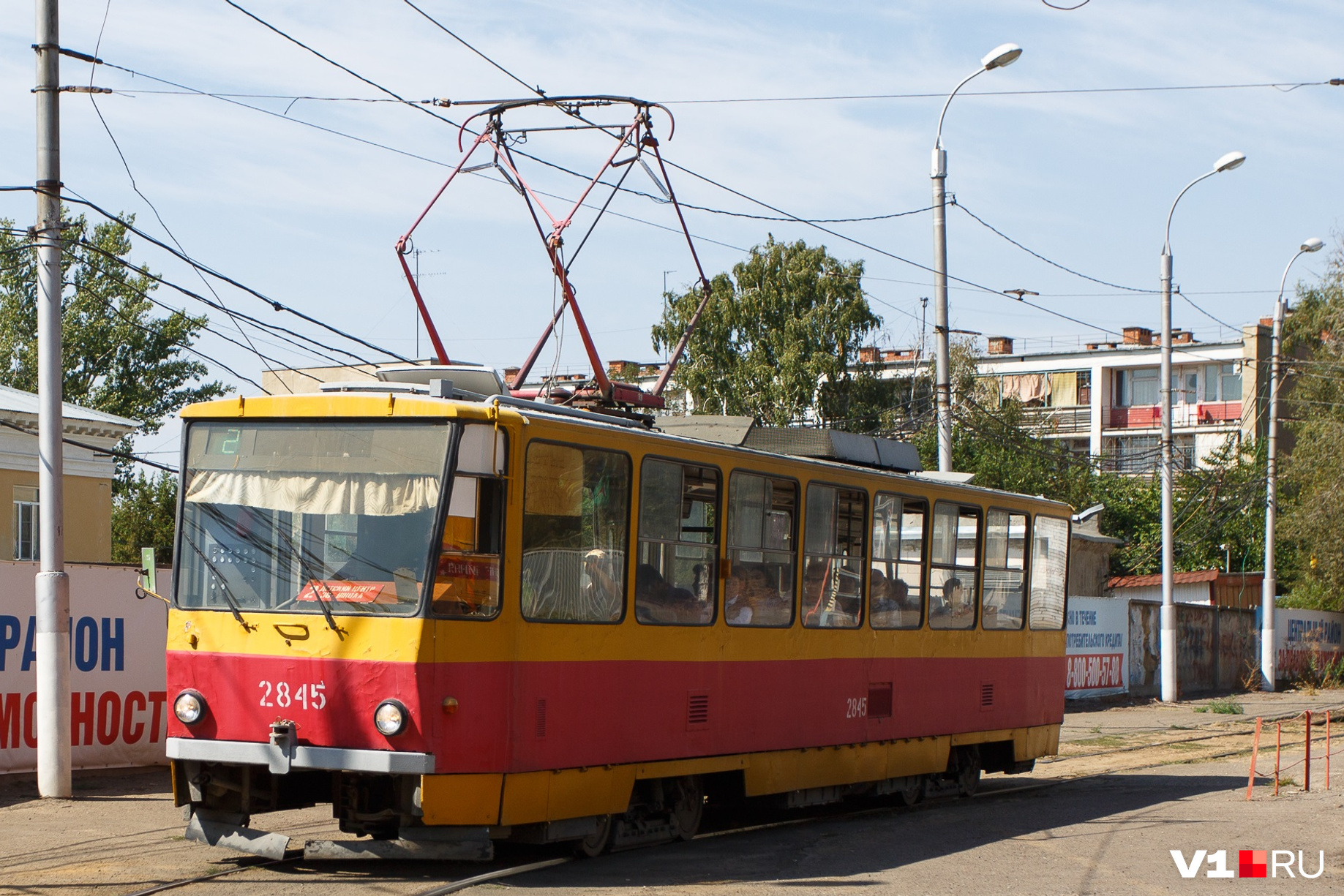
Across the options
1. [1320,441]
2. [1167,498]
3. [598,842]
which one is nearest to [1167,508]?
[1167,498]

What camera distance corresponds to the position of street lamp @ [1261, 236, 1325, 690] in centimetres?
3447

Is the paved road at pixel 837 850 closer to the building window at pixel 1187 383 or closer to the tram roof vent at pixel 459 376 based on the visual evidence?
the tram roof vent at pixel 459 376

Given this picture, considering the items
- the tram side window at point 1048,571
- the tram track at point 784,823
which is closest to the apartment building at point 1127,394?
the tram track at point 784,823

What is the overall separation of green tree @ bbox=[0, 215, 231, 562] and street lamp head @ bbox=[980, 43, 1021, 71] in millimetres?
33809

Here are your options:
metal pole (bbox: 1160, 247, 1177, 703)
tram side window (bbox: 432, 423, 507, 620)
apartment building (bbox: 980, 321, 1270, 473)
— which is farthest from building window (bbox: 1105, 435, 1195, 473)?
tram side window (bbox: 432, 423, 507, 620)

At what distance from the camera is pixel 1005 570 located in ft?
49.0

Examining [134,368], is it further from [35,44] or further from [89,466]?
[35,44]

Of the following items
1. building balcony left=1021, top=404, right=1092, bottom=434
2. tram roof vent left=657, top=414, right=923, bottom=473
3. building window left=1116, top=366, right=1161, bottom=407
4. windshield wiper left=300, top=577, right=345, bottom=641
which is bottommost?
windshield wiper left=300, top=577, right=345, bottom=641

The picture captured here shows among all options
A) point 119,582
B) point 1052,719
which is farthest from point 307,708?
point 1052,719

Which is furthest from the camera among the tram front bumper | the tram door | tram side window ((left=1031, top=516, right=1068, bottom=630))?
tram side window ((left=1031, top=516, right=1068, bottom=630))

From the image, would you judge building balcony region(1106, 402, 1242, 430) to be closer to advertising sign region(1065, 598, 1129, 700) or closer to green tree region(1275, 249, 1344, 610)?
green tree region(1275, 249, 1344, 610)

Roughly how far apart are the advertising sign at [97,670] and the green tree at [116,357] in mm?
34255

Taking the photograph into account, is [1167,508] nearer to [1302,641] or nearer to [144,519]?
[1302,641]

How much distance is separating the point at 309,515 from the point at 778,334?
41.1 meters
